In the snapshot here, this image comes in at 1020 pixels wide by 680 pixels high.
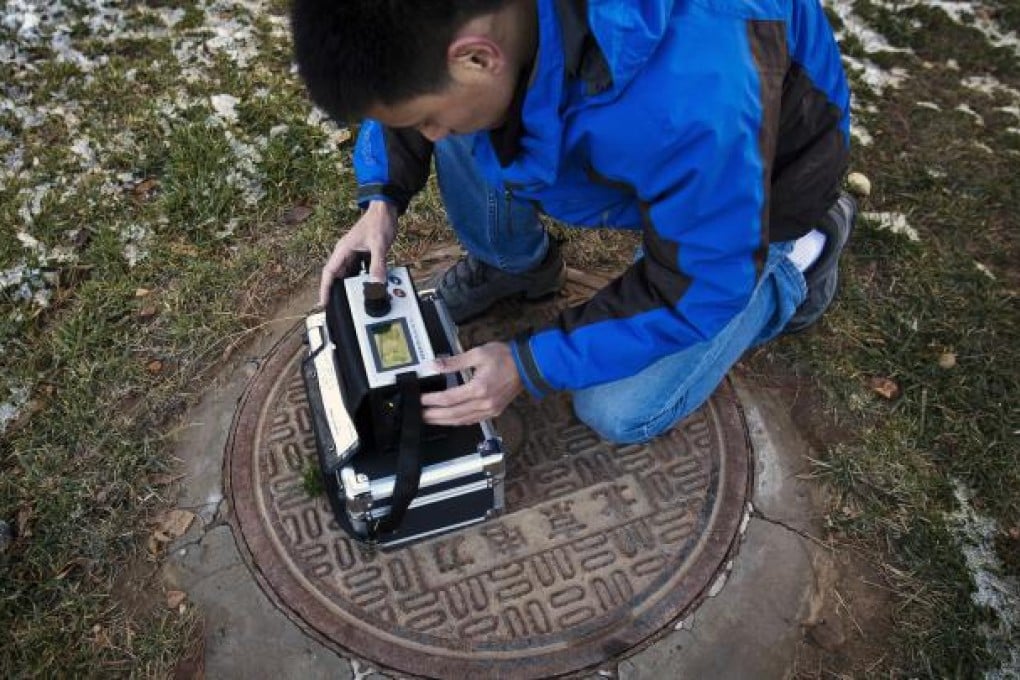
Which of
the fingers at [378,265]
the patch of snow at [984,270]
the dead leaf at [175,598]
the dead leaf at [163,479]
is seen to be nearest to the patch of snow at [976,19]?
the patch of snow at [984,270]

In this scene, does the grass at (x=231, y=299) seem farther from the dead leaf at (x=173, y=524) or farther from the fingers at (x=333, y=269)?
the fingers at (x=333, y=269)

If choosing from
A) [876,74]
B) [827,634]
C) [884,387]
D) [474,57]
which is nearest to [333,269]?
[474,57]

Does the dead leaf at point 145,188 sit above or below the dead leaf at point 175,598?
above

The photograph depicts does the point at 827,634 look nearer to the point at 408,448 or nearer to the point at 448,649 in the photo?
the point at 448,649

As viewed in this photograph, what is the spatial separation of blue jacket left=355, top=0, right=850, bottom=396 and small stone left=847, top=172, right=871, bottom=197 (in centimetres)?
127

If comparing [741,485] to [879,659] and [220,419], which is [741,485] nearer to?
[879,659]

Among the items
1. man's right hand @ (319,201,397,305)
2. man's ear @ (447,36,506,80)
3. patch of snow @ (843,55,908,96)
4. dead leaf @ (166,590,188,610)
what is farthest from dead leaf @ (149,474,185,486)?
patch of snow @ (843,55,908,96)

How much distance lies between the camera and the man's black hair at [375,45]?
1243 mm

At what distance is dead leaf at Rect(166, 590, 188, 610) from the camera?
6.67 feet

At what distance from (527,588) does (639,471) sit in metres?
0.48

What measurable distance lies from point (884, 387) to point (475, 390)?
1453mm

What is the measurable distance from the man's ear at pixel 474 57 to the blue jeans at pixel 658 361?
755 mm

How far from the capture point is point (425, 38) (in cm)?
127

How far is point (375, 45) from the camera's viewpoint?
49.7 inches
